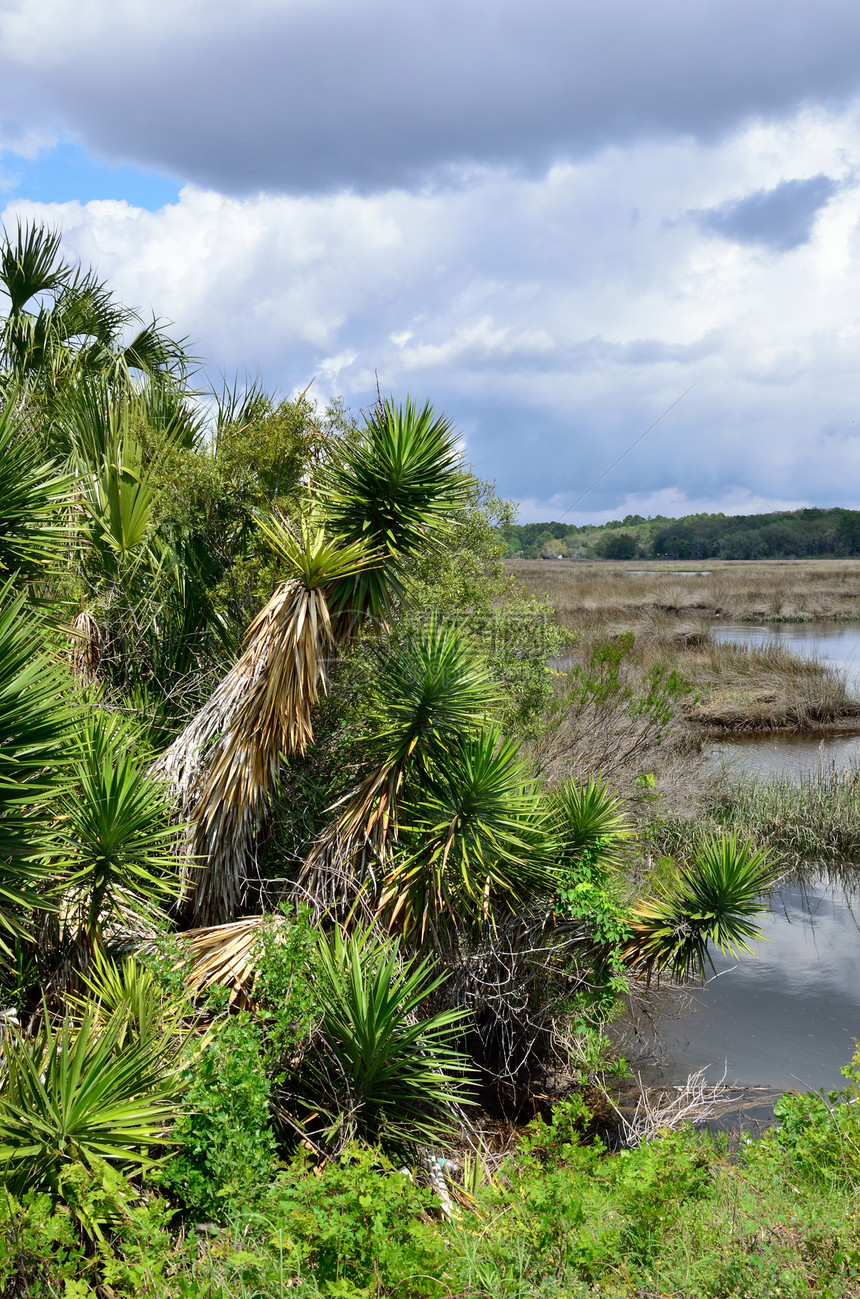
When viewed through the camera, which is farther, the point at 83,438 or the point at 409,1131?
Answer: the point at 83,438

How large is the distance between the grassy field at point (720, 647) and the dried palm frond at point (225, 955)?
5562mm

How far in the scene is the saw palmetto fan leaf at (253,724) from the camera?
6.81m

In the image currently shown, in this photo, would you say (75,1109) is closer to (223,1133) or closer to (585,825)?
(223,1133)

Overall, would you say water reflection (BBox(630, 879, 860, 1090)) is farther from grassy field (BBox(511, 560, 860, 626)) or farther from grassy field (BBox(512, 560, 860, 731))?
grassy field (BBox(511, 560, 860, 626))

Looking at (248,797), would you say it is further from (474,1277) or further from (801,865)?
(801,865)

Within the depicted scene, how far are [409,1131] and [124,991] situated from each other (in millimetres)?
2047

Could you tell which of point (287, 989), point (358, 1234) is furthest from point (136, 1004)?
point (358, 1234)

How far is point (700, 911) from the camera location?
24.8 feet

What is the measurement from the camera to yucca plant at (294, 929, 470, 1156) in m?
5.57

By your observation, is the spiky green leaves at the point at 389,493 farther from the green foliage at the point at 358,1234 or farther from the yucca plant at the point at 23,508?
the green foliage at the point at 358,1234

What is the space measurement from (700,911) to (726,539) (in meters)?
90.6

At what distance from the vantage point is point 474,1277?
3.65m

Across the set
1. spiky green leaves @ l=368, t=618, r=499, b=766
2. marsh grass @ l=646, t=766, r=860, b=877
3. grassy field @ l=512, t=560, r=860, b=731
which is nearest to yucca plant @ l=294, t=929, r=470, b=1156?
spiky green leaves @ l=368, t=618, r=499, b=766

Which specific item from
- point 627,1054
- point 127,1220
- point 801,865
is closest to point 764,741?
point 801,865
